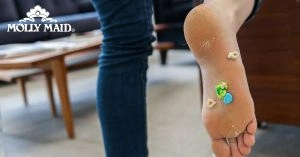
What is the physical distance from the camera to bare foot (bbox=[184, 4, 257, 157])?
1.73 ft

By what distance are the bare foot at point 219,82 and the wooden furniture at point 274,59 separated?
315 mm

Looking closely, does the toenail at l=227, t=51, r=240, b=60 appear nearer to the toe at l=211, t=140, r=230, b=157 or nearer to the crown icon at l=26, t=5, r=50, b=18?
the toe at l=211, t=140, r=230, b=157

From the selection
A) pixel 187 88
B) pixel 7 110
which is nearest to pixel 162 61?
pixel 187 88

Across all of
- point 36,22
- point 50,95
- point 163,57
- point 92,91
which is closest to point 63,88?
point 50,95

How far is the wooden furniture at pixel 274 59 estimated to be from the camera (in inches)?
32.3

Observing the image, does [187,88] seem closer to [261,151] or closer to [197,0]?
[261,151]

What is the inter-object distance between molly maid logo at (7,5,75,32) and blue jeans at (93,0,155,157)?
6.2 inches

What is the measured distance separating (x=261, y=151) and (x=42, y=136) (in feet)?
2.36

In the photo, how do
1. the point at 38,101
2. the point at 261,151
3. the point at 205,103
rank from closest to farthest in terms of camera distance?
1. the point at 205,103
2. the point at 261,151
3. the point at 38,101

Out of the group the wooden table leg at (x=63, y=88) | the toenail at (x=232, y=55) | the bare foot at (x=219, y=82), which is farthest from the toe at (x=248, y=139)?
the wooden table leg at (x=63, y=88)

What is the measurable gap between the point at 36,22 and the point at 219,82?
0.37 metres

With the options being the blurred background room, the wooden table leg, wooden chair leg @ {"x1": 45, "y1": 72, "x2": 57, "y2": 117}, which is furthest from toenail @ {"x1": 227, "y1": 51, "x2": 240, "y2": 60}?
wooden chair leg @ {"x1": 45, "y1": 72, "x2": 57, "y2": 117}

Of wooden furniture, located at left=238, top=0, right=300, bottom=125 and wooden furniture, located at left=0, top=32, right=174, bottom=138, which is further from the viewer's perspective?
wooden furniture, located at left=0, top=32, right=174, bottom=138

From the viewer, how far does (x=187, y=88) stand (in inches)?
70.1
